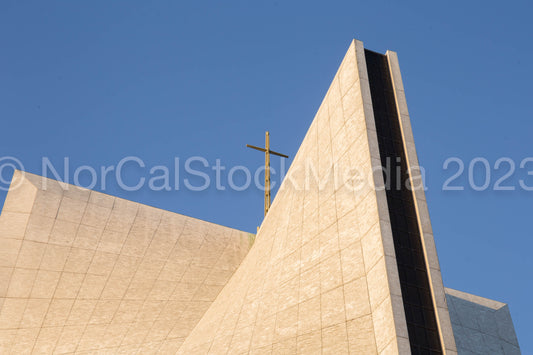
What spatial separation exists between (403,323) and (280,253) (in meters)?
5.62

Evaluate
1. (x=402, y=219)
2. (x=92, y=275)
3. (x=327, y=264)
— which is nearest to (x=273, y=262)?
(x=327, y=264)

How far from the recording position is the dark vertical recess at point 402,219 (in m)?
11.8

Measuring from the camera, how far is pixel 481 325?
2530 centimetres

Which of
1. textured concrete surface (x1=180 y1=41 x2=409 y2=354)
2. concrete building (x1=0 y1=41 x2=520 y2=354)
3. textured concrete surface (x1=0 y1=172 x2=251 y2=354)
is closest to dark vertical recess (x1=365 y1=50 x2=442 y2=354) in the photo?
concrete building (x1=0 y1=41 x2=520 y2=354)

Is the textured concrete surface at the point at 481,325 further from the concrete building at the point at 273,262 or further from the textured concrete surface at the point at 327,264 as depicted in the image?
the textured concrete surface at the point at 327,264

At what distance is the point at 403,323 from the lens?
1152 cm

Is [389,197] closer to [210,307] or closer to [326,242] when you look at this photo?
[326,242]

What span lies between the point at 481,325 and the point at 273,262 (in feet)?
43.6

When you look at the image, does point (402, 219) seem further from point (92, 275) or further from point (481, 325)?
point (481, 325)

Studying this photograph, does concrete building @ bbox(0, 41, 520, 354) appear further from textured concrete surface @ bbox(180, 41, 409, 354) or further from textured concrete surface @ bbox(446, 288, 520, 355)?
textured concrete surface @ bbox(446, 288, 520, 355)

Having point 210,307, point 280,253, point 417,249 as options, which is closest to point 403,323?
point 417,249

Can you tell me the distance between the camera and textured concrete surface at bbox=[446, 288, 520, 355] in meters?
24.4

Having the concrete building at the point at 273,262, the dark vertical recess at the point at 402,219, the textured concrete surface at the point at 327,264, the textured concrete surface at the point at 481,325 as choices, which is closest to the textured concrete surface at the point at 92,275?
the concrete building at the point at 273,262

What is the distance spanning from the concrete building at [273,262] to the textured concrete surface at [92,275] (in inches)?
1.4
